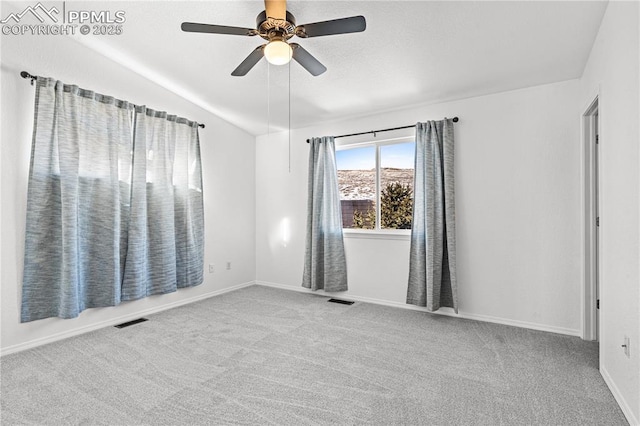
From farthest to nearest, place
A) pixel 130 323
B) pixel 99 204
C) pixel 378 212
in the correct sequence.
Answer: pixel 378 212, pixel 130 323, pixel 99 204

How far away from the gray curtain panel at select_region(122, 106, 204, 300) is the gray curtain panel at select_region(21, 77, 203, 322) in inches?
0.5

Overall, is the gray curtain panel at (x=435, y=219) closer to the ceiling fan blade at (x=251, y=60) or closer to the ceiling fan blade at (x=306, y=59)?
the ceiling fan blade at (x=306, y=59)

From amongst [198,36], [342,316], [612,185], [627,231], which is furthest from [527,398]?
[198,36]

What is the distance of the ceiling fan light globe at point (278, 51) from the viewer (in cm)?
218

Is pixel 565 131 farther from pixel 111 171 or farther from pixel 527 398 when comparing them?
pixel 111 171

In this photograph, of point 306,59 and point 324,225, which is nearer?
point 306,59

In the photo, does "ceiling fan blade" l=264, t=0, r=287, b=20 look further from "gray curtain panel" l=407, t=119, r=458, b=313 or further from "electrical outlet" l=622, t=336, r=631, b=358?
"electrical outlet" l=622, t=336, r=631, b=358

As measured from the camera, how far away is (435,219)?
11.8ft

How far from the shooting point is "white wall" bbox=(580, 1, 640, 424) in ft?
5.85

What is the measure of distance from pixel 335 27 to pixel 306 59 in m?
0.45

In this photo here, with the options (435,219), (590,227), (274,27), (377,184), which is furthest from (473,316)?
(274,27)

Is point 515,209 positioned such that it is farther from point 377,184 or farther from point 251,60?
point 251,60

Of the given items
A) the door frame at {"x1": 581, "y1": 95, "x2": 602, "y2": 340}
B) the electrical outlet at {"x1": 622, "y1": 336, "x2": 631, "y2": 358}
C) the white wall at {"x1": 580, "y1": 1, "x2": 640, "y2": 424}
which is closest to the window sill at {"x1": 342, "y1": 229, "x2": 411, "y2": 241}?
the door frame at {"x1": 581, "y1": 95, "x2": 602, "y2": 340}

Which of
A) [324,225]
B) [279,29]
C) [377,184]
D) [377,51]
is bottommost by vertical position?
[324,225]
